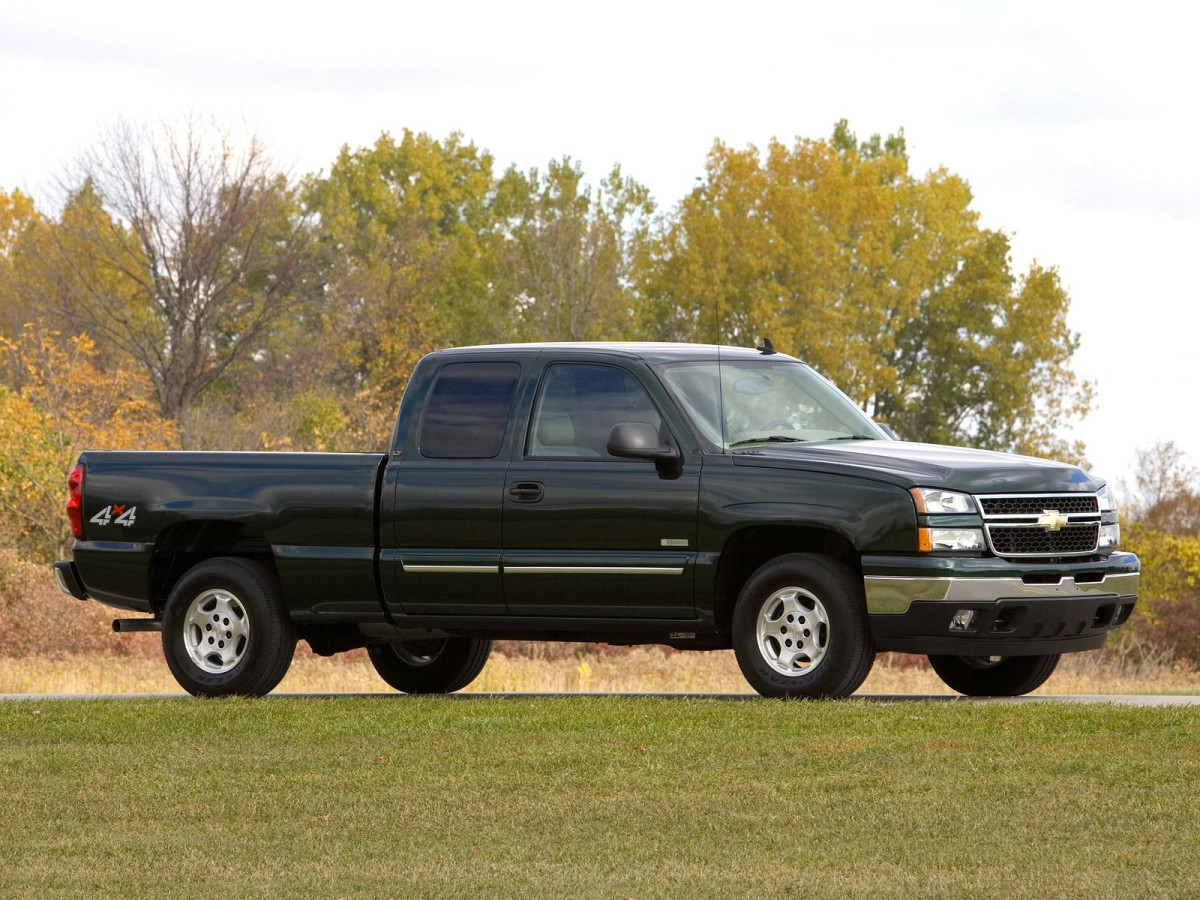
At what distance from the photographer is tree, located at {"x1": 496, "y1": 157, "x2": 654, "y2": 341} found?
2345 inches

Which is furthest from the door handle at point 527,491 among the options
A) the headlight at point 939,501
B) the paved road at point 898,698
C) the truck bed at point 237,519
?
the headlight at point 939,501

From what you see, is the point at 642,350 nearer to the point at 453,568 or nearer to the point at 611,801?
the point at 453,568

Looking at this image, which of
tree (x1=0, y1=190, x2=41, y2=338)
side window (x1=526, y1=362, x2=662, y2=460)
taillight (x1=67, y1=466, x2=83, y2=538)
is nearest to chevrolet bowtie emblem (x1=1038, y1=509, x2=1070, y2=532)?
side window (x1=526, y1=362, x2=662, y2=460)

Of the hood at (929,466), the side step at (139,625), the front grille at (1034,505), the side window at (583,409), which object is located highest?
the side window at (583,409)

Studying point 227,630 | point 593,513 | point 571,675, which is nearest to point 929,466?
point 593,513

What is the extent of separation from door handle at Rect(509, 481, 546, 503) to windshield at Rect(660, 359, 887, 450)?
0.97 metres

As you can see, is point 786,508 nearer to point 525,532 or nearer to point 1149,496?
point 525,532

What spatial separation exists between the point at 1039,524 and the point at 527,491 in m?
2.94

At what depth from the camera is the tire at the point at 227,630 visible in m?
12.2

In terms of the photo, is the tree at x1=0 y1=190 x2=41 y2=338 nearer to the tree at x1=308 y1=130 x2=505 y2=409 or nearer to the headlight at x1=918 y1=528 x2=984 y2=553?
the tree at x1=308 y1=130 x2=505 y2=409

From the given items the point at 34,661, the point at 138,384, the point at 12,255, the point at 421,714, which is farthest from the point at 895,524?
the point at 12,255

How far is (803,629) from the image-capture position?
1082cm

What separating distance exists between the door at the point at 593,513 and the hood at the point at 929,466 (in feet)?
1.82

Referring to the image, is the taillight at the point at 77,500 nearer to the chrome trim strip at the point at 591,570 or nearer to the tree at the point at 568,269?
the chrome trim strip at the point at 591,570
